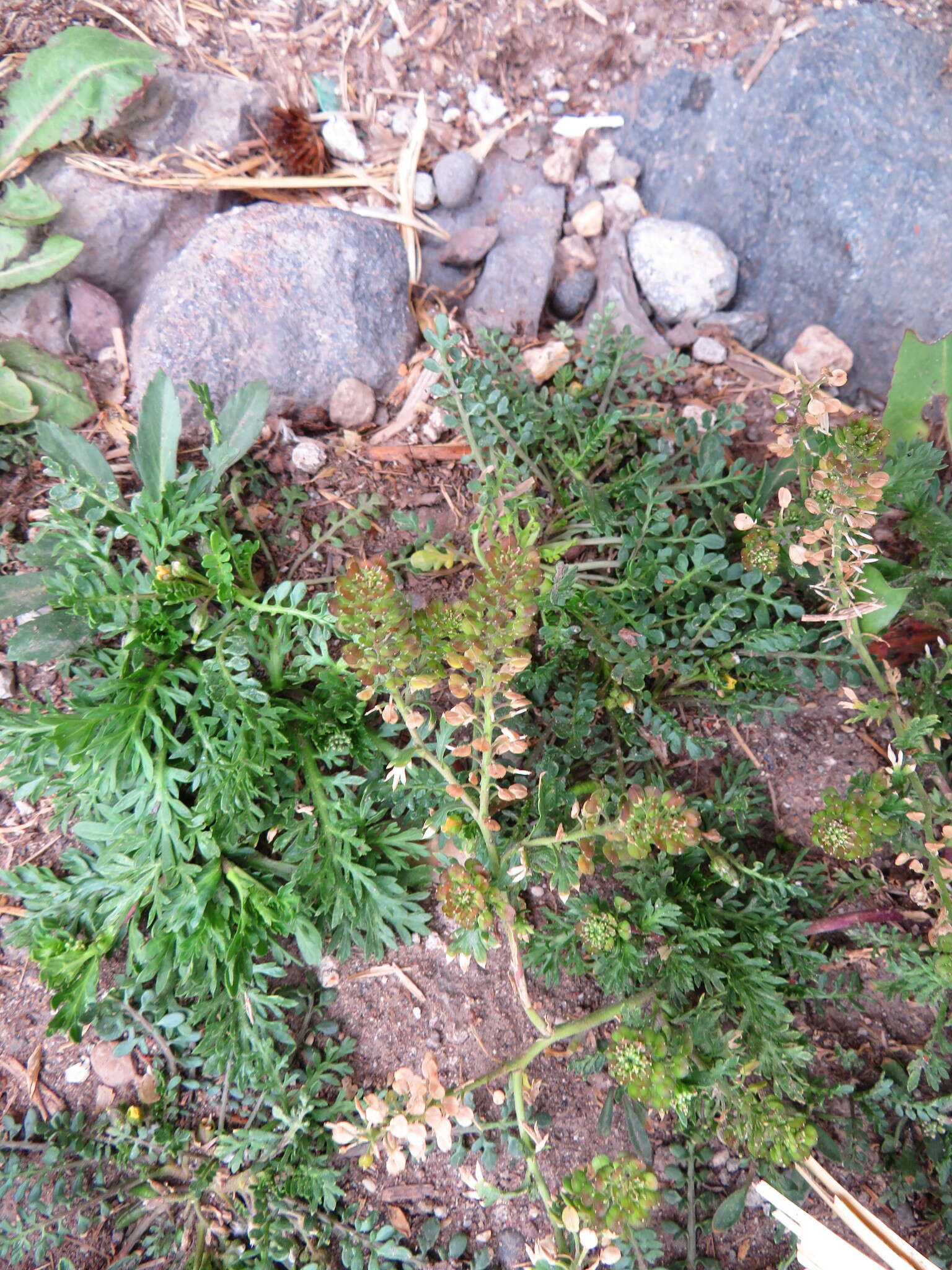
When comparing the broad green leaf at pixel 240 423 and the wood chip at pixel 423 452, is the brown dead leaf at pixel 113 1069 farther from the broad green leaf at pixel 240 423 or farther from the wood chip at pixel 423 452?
the wood chip at pixel 423 452

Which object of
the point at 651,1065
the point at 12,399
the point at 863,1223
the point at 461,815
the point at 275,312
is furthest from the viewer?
the point at 275,312

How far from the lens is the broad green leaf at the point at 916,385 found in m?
2.54

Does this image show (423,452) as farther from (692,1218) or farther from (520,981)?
(692,1218)

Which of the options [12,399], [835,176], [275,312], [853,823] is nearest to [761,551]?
[853,823]

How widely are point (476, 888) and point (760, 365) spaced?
2.20 m

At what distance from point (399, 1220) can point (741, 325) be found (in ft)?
10.5

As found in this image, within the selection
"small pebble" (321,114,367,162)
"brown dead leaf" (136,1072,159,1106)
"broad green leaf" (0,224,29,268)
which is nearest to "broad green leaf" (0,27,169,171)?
"broad green leaf" (0,224,29,268)

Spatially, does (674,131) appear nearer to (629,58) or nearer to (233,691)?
(629,58)

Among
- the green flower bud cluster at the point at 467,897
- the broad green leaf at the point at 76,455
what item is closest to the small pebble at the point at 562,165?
the broad green leaf at the point at 76,455

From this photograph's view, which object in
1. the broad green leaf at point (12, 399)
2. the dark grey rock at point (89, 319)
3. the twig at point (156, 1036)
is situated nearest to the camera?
the twig at point (156, 1036)

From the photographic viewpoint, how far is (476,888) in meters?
1.78

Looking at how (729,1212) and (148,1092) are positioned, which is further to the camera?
(148,1092)

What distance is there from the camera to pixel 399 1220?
236 cm

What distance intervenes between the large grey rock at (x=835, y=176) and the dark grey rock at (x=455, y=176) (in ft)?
2.48
